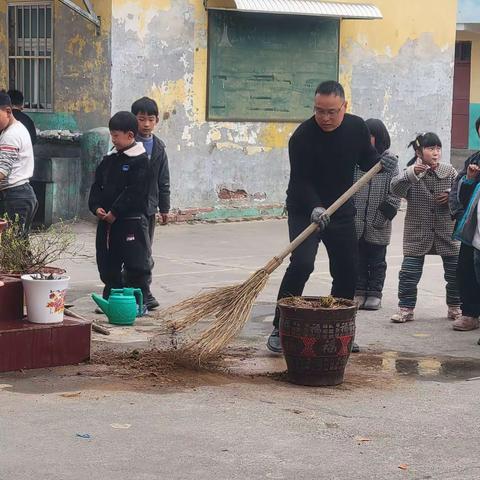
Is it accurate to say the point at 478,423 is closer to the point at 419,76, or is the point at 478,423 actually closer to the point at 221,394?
the point at 221,394

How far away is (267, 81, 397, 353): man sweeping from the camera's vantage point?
284 inches

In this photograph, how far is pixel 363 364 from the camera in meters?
7.27

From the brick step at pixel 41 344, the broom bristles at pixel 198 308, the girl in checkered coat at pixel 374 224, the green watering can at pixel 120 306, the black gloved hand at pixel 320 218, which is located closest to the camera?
the brick step at pixel 41 344

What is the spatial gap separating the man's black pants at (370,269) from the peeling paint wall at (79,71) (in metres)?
5.65

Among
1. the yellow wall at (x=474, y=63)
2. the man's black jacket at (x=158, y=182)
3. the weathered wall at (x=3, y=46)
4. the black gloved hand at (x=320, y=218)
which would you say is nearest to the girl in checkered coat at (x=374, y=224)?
the man's black jacket at (x=158, y=182)

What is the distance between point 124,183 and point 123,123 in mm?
463

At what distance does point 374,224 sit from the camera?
920cm

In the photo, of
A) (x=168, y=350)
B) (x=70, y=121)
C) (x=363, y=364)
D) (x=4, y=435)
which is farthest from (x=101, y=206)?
(x=70, y=121)

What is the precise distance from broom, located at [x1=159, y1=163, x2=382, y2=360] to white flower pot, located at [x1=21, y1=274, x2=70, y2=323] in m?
0.79

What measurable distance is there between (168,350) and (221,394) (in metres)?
1.03

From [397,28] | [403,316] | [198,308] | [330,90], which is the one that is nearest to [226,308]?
[198,308]

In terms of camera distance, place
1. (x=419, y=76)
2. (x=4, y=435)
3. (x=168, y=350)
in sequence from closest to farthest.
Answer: (x=4, y=435) < (x=168, y=350) < (x=419, y=76)

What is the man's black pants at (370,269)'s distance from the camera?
930 centimetres

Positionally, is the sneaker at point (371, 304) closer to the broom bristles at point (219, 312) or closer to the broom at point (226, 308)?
the broom at point (226, 308)
